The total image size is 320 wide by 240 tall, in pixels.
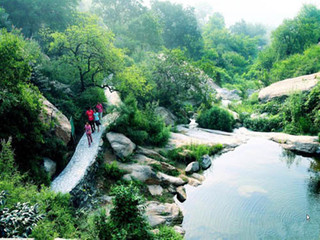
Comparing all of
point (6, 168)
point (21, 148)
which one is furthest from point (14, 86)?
point (6, 168)

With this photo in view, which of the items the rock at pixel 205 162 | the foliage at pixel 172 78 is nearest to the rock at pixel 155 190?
the rock at pixel 205 162

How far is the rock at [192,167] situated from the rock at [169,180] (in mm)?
1438

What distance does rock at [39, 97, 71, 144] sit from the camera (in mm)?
12442

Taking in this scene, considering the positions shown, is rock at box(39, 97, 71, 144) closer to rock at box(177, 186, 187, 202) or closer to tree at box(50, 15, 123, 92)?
tree at box(50, 15, 123, 92)

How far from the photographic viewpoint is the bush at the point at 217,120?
82.8ft

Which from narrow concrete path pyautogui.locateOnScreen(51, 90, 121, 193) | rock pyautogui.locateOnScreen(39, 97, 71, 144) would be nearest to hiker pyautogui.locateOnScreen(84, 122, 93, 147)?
narrow concrete path pyautogui.locateOnScreen(51, 90, 121, 193)

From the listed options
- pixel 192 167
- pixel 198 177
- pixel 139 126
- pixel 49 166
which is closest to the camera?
pixel 49 166

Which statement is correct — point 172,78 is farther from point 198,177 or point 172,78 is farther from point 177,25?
point 177,25

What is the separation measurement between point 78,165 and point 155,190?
413 cm

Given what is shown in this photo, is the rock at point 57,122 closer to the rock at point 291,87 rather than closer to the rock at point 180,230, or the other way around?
the rock at point 180,230

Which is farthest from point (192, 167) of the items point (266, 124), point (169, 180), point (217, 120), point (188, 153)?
point (266, 124)

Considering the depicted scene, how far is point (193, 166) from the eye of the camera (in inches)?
647

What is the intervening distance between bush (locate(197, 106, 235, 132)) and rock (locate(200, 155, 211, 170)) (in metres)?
8.09

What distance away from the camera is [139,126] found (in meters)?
17.5
